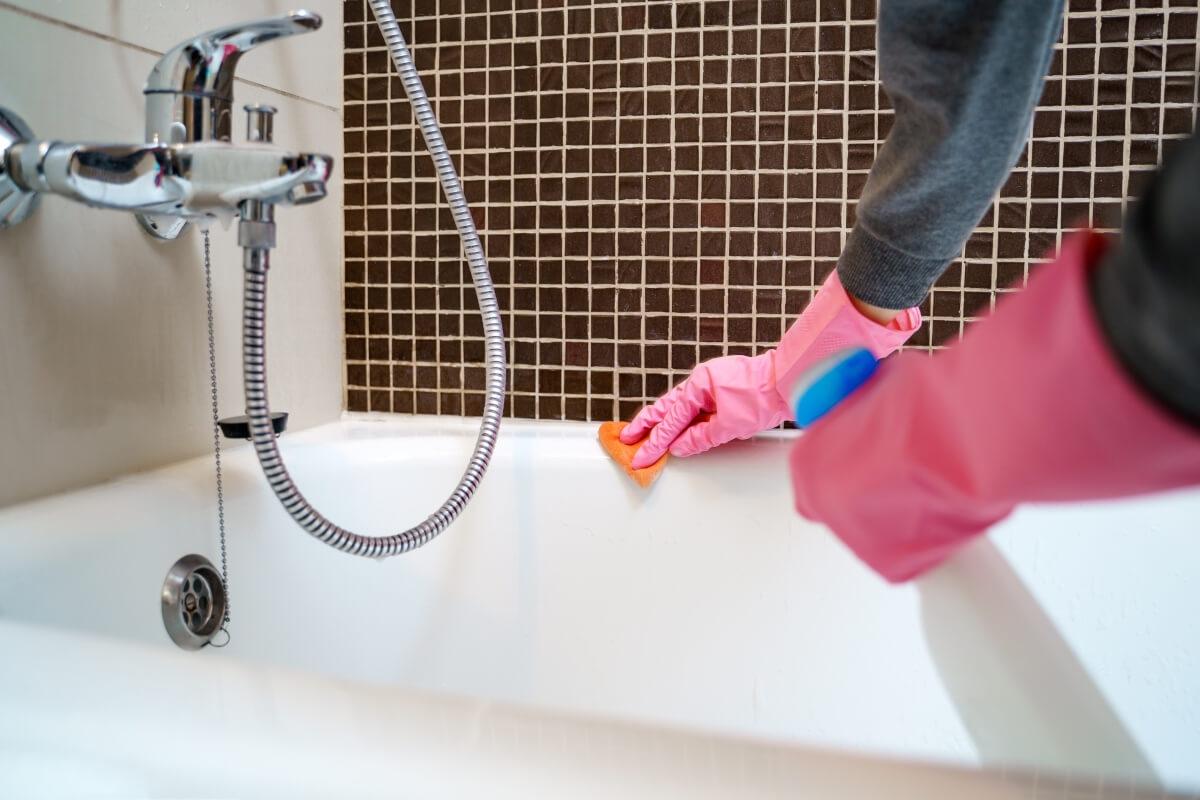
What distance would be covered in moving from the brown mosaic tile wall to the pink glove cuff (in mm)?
201

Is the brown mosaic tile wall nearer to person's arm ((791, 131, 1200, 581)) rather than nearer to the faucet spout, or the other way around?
the faucet spout

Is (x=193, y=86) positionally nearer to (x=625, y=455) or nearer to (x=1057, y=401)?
(x=625, y=455)

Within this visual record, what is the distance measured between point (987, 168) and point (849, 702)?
557 millimetres

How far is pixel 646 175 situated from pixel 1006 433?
93 centimetres

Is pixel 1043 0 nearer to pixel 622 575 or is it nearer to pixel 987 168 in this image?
pixel 987 168

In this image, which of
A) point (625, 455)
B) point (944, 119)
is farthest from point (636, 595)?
point (944, 119)

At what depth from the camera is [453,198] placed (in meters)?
0.94

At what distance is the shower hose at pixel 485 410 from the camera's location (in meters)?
0.67

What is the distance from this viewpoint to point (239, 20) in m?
1.06

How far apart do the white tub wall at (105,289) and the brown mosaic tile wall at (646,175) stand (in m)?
0.17

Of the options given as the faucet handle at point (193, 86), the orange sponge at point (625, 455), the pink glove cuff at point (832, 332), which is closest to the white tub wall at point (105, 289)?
the faucet handle at point (193, 86)

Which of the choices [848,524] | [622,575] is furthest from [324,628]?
[848,524]

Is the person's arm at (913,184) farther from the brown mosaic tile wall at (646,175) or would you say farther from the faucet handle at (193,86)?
the faucet handle at (193,86)

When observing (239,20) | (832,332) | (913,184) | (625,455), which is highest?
(239,20)
